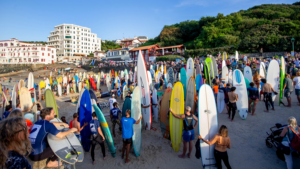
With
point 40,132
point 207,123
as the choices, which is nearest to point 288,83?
point 207,123

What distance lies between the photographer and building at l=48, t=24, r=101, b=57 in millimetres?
64287

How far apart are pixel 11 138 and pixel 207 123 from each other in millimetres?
3335

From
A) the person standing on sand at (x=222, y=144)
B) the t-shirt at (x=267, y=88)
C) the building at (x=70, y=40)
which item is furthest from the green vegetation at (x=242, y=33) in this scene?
the building at (x=70, y=40)

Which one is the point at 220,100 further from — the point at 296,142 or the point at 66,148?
the point at 66,148

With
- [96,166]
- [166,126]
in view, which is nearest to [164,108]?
[166,126]

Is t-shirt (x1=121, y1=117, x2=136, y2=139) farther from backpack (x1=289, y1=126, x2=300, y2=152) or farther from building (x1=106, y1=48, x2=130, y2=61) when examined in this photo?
building (x1=106, y1=48, x2=130, y2=61)

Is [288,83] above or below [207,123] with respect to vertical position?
above

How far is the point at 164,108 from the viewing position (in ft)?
17.0

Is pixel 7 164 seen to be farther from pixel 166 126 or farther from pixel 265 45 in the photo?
pixel 265 45

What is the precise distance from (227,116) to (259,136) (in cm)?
166

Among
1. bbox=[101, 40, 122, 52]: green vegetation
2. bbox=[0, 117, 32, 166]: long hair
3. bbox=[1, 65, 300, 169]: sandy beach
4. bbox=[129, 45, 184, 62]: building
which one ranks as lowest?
bbox=[1, 65, 300, 169]: sandy beach

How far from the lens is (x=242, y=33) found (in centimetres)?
3002

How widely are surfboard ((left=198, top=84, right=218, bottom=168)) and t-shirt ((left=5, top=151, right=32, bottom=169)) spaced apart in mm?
3007

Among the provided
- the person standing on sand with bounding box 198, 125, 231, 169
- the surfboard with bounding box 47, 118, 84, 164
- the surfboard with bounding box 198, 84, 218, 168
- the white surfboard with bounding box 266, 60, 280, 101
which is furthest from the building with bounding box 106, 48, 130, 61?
the person standing on sand with bounding box 198, 125, 231, 169
